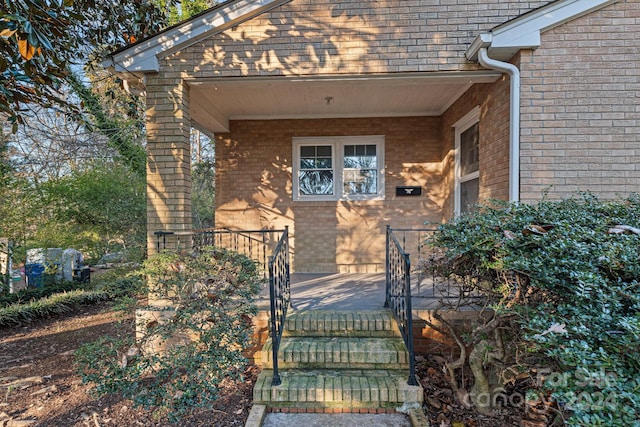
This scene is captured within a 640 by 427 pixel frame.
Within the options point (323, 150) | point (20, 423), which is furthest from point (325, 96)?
point (20, 423)

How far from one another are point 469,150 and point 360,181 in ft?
6.73

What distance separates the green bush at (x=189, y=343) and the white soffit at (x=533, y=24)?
3.78 m

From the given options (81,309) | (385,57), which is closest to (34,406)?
(81,309)

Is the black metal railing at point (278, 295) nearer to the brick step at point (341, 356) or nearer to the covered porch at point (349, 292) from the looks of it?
the brick step at point (341, 356)

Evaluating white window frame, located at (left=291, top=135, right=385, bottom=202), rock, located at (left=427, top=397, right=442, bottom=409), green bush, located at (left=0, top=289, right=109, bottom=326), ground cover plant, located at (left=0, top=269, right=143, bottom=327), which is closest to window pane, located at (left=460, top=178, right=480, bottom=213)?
white window frame, located at (left=291, top=135, right=385, bottom=202)

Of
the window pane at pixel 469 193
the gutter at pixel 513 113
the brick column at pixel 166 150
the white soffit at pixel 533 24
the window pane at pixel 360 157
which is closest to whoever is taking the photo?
the white soffit at pixel 533 24

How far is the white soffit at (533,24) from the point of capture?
359cm

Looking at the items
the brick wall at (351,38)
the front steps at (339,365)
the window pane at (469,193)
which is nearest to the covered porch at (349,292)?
the front steps at (339,365)

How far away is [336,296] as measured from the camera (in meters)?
4.48

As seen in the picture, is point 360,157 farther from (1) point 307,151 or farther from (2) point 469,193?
(2) point 469,193

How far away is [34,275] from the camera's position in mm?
6582

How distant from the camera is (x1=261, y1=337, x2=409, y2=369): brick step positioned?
313 cm

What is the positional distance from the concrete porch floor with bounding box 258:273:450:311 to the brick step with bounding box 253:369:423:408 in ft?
3.29

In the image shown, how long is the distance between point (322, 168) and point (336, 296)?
2.84m
